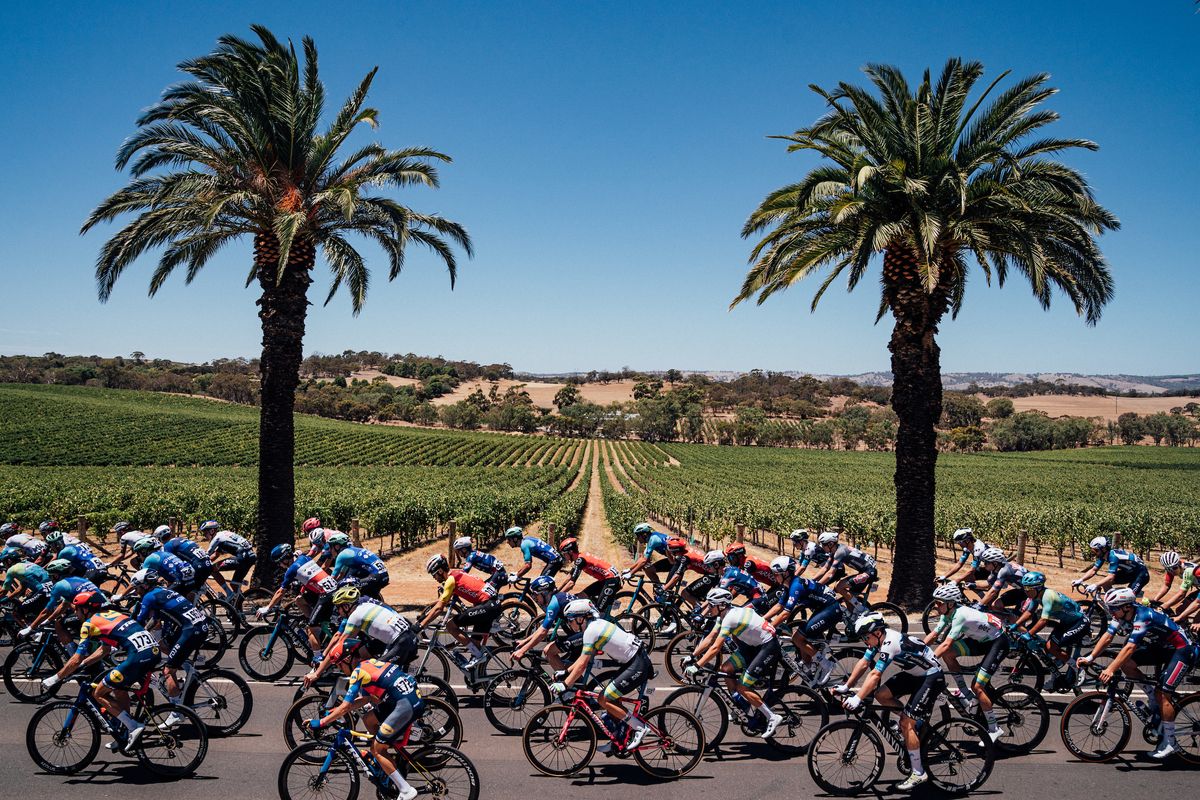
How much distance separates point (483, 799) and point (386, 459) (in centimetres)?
7182

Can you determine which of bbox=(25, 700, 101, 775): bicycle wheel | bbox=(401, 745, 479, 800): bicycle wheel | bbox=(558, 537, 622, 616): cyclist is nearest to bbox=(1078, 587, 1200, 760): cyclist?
bbox=(558, 537, 622, 616): cyclist

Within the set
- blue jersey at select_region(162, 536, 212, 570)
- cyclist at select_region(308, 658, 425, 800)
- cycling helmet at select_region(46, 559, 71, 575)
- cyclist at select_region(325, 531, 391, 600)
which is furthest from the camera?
blue jersey at select_region(162, 536, 212, 570)

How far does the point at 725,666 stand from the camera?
7.28 m

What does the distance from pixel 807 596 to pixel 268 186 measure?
1309 cm

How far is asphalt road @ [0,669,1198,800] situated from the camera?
6.45 m

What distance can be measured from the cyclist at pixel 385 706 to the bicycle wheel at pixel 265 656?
14.2ft

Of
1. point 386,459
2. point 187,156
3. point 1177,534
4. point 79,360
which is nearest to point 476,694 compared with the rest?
point 187,156

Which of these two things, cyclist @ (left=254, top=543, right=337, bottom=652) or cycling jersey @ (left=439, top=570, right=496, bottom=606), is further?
cycling jersey @ (left=439, top=570, right=496, bottom=606)

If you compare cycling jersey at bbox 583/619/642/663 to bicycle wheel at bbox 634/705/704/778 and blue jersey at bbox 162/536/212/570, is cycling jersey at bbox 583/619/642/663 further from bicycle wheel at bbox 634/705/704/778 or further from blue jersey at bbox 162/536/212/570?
blue jersey at bbox 162/536/212/570

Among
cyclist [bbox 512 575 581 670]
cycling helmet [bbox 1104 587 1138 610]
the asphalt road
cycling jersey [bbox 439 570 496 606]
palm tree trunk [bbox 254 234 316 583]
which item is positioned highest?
palm tree trunk [bbox 254 234 316 583]

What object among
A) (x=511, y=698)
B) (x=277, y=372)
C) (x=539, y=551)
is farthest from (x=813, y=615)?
(x=277, y=372)

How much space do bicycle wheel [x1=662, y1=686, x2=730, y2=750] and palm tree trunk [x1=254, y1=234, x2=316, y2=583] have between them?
10461mm

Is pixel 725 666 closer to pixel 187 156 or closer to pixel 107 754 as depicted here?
pixel 107 754

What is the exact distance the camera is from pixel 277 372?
1445cm
